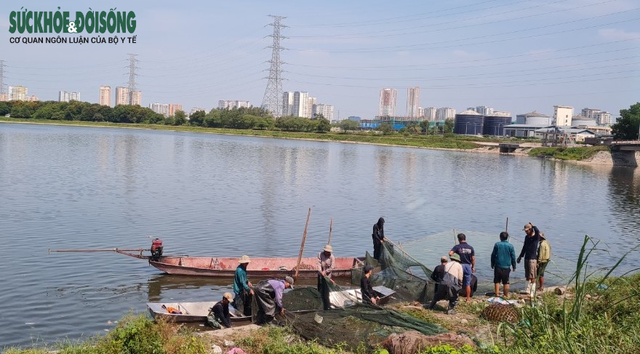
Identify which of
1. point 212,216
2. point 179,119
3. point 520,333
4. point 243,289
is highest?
point 179,119

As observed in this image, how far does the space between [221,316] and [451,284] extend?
5.44 m

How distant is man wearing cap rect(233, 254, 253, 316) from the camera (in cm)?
1465

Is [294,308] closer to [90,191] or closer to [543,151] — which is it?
[90,191]

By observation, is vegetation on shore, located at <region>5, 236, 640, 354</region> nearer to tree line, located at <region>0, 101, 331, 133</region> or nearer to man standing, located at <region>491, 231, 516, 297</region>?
man standing, located at <region>491, 231, 516, 297</region>

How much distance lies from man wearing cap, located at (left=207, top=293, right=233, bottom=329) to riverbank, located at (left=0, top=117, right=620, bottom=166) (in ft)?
297

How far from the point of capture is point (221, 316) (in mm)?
14703

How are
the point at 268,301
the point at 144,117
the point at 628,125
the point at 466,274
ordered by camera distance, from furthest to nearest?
the point at 144,117 → the point at 628,125 → the point at 466,274 → the point at 268,301

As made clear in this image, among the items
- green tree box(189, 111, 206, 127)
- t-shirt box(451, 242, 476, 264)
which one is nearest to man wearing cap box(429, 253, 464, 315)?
t-shirt box(451, 242, 476, 264)

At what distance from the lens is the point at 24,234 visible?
1007 inches

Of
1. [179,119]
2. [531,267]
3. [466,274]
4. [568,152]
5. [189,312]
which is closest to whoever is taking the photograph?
[189,312]

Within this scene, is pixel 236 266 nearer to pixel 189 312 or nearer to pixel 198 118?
pixel 189 312

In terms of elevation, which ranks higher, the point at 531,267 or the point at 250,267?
the point at 531,267

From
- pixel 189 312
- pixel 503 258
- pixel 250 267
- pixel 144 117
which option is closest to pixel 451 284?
pixel 503 258

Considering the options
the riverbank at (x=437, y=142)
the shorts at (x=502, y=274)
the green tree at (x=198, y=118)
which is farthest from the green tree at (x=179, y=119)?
the shorts at (x=502, y=274)
